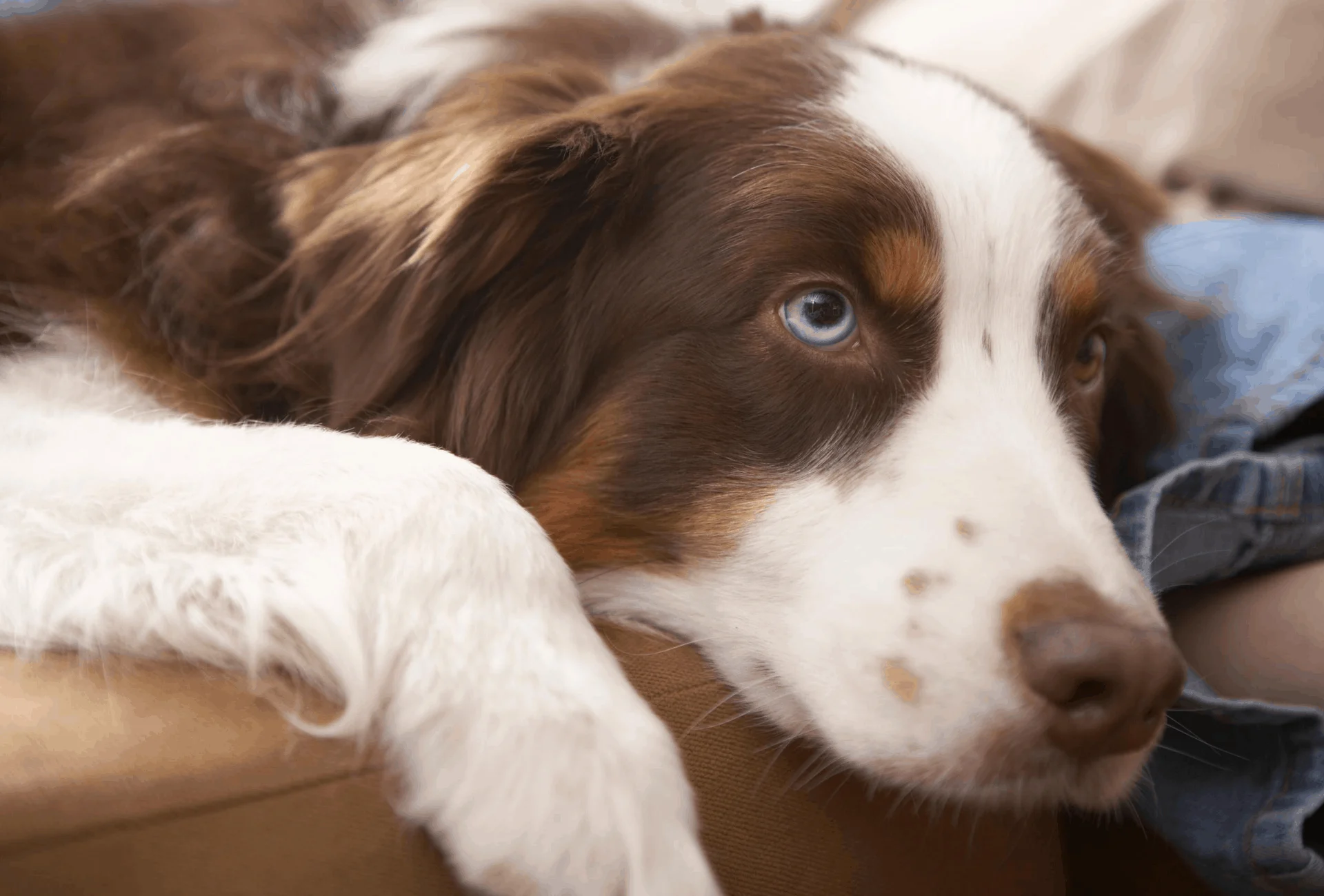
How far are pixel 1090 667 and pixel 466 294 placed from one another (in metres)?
0.96

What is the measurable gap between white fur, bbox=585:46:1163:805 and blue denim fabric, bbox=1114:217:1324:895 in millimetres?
314

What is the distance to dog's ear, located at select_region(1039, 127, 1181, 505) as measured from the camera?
5.76 ft

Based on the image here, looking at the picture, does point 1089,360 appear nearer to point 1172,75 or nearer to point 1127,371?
point 1127,371

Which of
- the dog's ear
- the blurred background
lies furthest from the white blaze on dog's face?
the blurred background

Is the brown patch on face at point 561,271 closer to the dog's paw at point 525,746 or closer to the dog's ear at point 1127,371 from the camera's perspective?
the dog's paw at point 525,746

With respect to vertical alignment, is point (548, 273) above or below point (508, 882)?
above

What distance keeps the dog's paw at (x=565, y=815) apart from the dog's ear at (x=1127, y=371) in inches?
45.2

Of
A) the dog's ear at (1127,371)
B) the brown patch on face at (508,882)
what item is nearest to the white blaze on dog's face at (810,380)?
the dog's ear at (1127,371)

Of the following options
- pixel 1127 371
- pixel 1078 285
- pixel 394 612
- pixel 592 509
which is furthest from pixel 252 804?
pixel 1127 371

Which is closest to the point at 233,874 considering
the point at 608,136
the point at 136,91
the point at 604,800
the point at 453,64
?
the point at 604,800

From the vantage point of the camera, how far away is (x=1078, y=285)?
4.81ft

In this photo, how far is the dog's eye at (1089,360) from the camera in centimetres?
157

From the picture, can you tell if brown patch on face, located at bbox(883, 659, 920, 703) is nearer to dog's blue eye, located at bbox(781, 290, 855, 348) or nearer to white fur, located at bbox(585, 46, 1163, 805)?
white fur, located at bbox(585, 46, 1163, 805)

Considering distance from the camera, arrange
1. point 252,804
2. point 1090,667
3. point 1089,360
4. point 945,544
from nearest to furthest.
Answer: point 252,804, point 1090,667, point 945,544, point 1089,360
